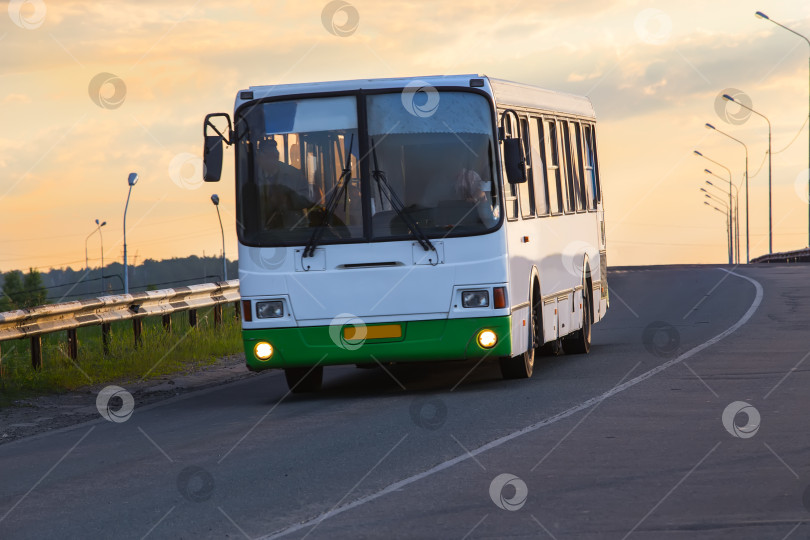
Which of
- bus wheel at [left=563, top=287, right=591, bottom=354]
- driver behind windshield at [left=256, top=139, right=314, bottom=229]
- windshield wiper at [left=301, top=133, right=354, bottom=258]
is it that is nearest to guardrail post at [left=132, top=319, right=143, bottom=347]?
bus wheel at [left=563, top=287, right=591, bottom=354]

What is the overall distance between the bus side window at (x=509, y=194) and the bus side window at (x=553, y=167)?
2132mm

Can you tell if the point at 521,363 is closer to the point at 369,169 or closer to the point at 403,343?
the point at 403,343

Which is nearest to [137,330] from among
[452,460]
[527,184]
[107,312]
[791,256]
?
[107,312]

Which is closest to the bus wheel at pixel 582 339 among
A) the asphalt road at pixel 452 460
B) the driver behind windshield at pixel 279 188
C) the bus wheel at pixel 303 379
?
the asphalt road at pixel 452 460

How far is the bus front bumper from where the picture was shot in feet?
44.6

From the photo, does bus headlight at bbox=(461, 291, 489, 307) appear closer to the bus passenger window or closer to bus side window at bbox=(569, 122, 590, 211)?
the bus passenger window

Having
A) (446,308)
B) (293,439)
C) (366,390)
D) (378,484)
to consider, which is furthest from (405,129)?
(378,484)

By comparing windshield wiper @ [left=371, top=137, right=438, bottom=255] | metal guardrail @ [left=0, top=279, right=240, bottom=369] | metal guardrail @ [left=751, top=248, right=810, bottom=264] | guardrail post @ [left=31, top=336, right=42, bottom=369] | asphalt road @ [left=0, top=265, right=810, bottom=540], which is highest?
windshield wiper @ [left=371, top=137, right=438, bottom=255]

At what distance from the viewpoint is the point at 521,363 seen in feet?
48.5

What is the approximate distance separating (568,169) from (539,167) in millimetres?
1771

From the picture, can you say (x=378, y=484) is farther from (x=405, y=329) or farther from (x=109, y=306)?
(x=109, y=306)

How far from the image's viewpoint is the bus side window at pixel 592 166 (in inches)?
768

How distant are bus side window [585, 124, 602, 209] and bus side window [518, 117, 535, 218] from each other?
12.4ft

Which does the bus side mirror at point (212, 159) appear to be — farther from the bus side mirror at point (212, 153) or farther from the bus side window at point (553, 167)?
the bus side window at point (553, 167)
